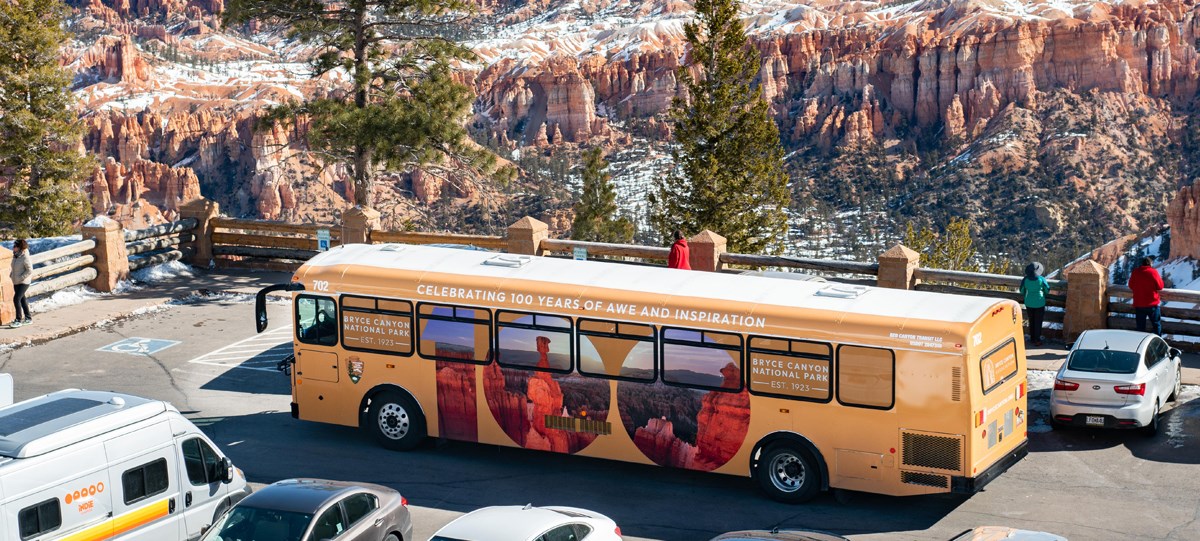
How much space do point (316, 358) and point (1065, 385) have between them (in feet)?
34.4

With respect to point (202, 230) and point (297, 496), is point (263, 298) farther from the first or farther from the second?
point (202, 230)

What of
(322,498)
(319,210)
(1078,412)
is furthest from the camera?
(319,210)

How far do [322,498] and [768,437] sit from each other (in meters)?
5.68

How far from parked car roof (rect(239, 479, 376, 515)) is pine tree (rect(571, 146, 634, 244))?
53062 millimetres

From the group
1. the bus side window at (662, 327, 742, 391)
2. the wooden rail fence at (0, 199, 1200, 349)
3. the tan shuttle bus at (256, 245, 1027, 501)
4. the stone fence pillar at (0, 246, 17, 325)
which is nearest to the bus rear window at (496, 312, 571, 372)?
the tan shuttle bus at (256, 245, 1027, 501)

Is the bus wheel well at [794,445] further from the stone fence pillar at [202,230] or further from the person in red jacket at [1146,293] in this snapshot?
the stone fence pillar at [202,230]

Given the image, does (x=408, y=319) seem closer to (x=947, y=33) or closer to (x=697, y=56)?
(x=697, y=56)

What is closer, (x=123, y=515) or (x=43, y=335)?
(x=123, y=515)

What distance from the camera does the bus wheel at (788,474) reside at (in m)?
14.6

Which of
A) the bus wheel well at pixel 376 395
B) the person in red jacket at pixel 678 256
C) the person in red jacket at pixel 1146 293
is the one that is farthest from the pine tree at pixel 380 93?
the person in red jacket at pixel 1146 293

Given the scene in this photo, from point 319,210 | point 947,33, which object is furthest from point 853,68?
point 319,210

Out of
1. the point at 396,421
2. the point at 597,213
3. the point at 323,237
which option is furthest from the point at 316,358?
the point at 597,213

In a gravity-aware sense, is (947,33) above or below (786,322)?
above

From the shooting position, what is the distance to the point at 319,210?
151000mm
